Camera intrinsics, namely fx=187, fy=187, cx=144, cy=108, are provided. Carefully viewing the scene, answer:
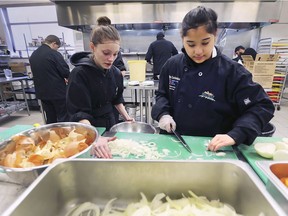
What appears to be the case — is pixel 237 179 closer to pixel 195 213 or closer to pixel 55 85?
pixel 195 213

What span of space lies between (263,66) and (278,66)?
0.99m

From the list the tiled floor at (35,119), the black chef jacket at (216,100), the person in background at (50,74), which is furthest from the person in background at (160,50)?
the black chef jacket at (216,100)

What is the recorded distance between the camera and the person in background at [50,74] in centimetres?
276

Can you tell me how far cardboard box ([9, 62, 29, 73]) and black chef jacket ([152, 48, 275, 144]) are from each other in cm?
507

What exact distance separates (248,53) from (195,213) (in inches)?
181

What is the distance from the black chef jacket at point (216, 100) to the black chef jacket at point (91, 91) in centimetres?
43

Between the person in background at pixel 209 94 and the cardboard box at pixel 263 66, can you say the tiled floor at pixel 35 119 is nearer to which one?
the cardboard box at pixel 263 66

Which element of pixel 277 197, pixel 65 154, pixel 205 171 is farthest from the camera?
pixel 65 154

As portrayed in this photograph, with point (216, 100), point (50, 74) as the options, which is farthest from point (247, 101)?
point (50, 74)

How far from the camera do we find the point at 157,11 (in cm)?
373

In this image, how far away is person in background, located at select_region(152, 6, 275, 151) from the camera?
931 millimetres

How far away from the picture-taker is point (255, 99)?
0.99m

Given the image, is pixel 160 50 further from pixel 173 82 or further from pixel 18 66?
pixel 18 66

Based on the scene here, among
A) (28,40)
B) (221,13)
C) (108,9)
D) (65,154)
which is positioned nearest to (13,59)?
(28,40)
